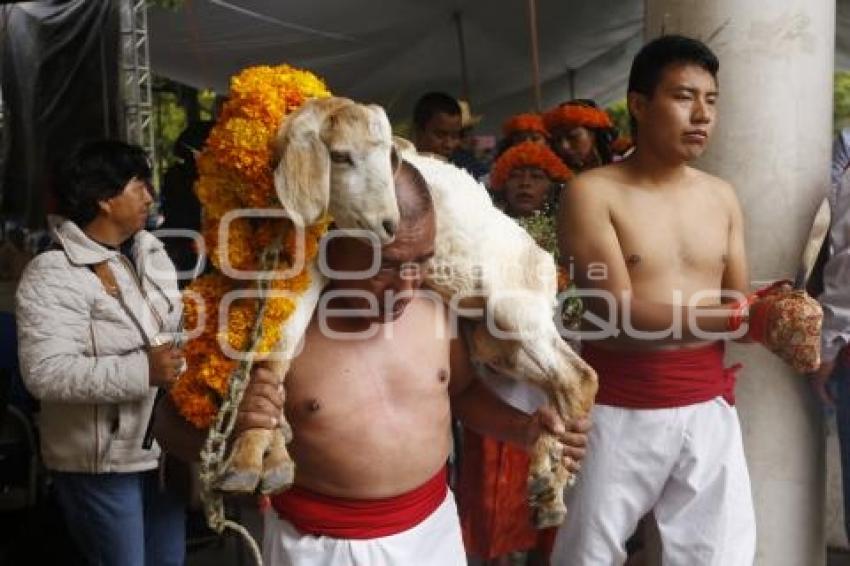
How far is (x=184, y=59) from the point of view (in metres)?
10.6

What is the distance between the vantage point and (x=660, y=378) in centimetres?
360

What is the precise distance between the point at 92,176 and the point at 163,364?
80 centimetres

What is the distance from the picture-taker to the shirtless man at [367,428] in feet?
8.03

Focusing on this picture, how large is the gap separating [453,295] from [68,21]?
7.53m

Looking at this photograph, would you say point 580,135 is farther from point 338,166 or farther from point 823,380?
point 338,166

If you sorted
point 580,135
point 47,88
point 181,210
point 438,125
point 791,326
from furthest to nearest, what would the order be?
point 47,88 < point 438,125 < point 580,135 < point 181,210 < point 791,326

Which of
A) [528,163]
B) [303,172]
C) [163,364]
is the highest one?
[528,163]

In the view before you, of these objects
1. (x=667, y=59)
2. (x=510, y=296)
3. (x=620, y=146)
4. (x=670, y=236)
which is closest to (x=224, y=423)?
(x=510, y=296)

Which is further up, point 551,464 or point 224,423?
point 224,423

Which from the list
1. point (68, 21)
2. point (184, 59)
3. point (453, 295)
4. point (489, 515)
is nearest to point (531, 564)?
point (489, 515)

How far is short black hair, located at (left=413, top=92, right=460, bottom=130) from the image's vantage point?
21.3ft

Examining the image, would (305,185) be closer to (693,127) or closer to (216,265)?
(216,265)

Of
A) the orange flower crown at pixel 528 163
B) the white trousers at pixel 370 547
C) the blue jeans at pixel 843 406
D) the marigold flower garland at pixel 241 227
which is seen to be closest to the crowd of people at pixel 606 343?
the blue jeans at pixel 843 406

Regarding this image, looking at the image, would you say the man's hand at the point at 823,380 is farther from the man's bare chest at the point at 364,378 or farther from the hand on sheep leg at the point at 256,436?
the hand on sheep leg at the point at 256,436
